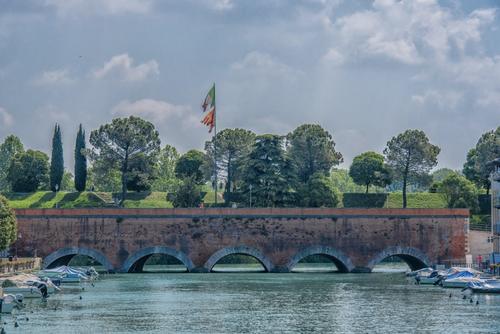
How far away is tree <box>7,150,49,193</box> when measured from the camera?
132375 mm

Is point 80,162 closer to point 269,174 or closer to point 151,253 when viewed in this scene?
point 269,174

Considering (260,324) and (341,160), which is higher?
(341,160)

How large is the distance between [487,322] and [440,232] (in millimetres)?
40759

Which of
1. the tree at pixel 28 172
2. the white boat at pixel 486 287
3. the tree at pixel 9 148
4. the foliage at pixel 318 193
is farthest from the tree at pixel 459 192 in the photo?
the tree at pixel 9 148

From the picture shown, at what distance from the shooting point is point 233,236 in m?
94.4

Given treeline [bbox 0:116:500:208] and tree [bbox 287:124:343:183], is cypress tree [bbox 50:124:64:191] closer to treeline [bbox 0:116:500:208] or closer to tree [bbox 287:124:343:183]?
treeline [bbox 0:116:500:208]

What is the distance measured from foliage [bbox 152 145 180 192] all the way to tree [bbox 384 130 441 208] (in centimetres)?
5041

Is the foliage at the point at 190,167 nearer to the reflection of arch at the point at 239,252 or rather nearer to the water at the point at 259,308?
the reflection of arch at the point at 239,252

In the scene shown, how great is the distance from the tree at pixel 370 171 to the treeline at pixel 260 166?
0.41 feet

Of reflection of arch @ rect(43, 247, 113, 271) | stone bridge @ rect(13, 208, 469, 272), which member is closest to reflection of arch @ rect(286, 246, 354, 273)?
stone bridge @ rect(13, 208, 469, 272)

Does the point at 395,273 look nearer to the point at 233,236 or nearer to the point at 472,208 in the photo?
the point at 233,236

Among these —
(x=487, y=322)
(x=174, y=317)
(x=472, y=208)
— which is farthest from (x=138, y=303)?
(x=472, y=208)

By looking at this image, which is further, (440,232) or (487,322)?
(440,232)

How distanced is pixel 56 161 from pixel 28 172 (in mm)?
5439
